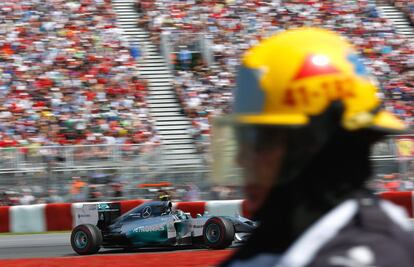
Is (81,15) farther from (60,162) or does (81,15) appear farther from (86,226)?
(86,226)

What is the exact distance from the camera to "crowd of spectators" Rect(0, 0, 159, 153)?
18.2 m

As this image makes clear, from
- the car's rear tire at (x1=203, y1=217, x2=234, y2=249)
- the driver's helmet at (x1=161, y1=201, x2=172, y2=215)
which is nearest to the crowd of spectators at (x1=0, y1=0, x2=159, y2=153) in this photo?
the driver's helmet at (x1=161, y1=201, x2=172, y2=215)

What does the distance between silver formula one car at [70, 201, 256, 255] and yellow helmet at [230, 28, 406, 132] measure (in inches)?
458

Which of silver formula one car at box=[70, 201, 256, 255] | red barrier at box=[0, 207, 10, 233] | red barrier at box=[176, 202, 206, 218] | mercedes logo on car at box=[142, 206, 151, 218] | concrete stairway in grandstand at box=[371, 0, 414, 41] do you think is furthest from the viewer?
concrete stairway in grandstand at box=[371, 0, 414, 41]

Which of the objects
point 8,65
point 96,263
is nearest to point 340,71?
point 96,263

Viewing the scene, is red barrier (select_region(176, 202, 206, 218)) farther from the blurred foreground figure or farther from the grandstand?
the blurred foreground figure

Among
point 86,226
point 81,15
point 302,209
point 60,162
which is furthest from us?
point 81,15

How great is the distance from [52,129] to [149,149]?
7.11ft

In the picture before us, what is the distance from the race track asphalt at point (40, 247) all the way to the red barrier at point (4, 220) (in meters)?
0.29

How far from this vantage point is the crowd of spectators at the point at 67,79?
18.2 m

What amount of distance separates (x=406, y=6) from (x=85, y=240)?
A: 14529 millimetres

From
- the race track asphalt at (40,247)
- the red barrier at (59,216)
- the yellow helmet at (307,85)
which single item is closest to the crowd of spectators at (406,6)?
the red barrier at (59,216)

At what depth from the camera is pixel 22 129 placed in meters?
18.0

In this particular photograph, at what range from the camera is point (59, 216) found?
17422mm
